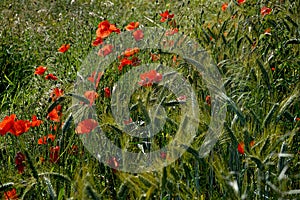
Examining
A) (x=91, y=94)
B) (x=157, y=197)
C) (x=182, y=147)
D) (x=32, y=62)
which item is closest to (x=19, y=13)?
(x=32, y=62)

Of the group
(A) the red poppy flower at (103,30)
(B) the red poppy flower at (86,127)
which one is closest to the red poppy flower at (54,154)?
(B) the red poppy flower at (86,127)

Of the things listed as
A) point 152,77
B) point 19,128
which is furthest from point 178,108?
point 19,128

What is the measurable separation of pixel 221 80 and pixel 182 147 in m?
0.73

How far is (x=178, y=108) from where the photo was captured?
2301mm

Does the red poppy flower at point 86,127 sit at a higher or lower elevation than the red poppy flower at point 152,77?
lower

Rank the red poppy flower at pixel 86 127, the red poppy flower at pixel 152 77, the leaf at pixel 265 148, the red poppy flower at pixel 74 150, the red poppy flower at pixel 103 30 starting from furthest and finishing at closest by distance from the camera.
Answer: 1. the red poppy flower at pixel 103 30
2. the red poppy flower at pixel 74 150
3. the red poppy flower at pixel 152 77
4. the red poppy flower at pixel 86 127
5. the leaf at pixel 265 148

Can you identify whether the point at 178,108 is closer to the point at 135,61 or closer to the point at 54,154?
the point at 135,61

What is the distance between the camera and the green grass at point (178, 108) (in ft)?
4.77

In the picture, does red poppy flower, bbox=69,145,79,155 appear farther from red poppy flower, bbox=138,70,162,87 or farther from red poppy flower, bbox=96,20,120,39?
red poppy flower, bbox=96,20,120,39

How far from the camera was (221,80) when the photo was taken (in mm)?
2127

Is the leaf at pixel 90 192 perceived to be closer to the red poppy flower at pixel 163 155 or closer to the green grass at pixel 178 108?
the green grass at pixel 178 108

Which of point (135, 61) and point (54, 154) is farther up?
point (135, 61)

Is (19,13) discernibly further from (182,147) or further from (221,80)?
(182,147)

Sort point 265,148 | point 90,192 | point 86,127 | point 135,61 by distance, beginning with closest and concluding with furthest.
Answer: point 90,192
point 265,148
point 86,127
point 135,61
